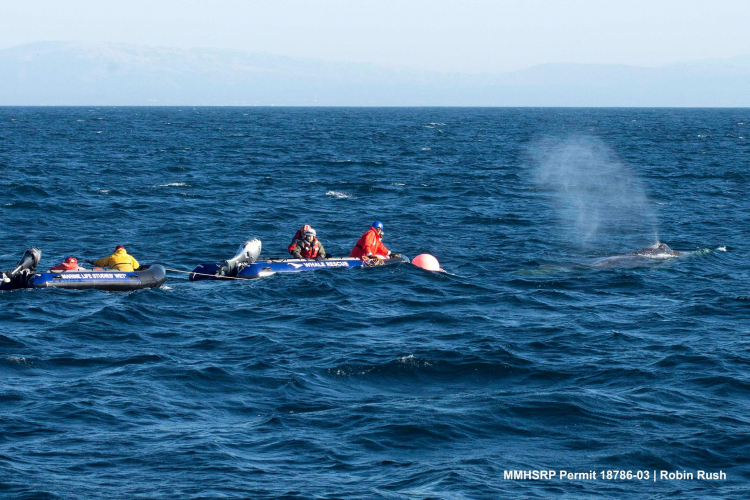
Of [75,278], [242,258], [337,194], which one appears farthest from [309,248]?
[337,194]

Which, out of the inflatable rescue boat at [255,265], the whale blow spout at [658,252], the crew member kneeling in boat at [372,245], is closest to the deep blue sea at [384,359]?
the inflatable rescue boat at [255,265]

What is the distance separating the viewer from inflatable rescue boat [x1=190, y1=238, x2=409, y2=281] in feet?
100

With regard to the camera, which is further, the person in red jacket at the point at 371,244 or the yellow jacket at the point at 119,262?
the person in red jacket at the point at 371,244

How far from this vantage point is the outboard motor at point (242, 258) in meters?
30.7

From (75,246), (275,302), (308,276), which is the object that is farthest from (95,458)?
(75,246)

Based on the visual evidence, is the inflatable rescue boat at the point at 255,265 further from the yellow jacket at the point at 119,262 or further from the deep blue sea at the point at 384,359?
the yellow jacket at the point at 119,262

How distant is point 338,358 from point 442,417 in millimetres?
4398

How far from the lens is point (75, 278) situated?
93.0 ft

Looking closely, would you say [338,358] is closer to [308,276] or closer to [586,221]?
[308,276]

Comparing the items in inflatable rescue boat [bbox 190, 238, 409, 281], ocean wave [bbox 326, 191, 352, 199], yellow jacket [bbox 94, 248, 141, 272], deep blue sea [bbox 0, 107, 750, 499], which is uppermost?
ocean wave [bbox 326, 191, 352, 199]

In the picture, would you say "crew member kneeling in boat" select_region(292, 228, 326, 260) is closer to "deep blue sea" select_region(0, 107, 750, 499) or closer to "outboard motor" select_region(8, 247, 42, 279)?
"deep blue sea" select_region(0, 107, 750, 499)

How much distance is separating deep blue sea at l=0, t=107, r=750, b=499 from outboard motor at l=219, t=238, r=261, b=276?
1159mm

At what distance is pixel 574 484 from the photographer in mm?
14969

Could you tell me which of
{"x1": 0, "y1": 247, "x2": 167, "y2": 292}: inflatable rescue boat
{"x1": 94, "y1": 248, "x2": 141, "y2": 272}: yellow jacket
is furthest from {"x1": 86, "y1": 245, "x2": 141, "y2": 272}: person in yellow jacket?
{"x1": 0, "y1": 247, "x2": 167, "y2": 292}: inflatable rescue boat
